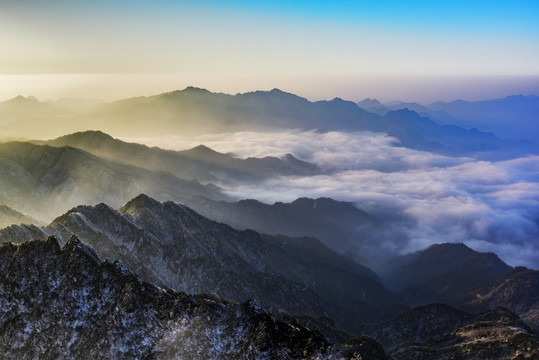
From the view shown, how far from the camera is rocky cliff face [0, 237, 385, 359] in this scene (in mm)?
59812

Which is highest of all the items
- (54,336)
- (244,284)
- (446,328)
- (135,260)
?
(54,336)

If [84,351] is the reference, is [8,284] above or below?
above

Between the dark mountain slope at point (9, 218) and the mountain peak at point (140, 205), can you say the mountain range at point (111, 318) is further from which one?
the dark mountain slope at point (9, 218)

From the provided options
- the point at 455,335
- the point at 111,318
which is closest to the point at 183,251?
the point at 111,318

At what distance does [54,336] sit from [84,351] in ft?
17.1

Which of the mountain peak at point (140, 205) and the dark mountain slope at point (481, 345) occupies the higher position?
the mountain peak at point (140, 205)

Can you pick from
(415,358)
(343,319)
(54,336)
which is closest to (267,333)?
(54,336)

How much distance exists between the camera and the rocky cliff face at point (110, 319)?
5981 centimetres

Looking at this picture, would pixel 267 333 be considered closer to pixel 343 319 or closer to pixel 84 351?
pixel 84 351

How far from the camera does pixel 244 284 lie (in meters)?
155

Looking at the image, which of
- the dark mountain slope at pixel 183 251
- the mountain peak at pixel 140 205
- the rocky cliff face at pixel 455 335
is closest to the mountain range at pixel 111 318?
the dark mountain slope at pixel 183 251

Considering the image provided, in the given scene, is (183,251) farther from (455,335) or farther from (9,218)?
(455,335)

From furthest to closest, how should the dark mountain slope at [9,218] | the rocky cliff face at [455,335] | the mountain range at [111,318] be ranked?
the dark mountain slope at [9,218] < the rocky cliff face at [455,335] < the mountain range at [111,318]

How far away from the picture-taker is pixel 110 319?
6234 cm
